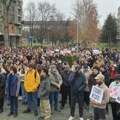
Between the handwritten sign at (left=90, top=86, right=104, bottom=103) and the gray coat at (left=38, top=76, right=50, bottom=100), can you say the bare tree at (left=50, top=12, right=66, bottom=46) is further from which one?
the handwritten sign at (left=90, top=86, right=104, bottom=103)

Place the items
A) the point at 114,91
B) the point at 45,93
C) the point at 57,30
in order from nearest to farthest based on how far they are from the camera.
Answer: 1. the point at 114,91
2. the point at 45,93
3. the point at 57,30

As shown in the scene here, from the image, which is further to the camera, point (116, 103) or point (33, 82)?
point (33, 82)

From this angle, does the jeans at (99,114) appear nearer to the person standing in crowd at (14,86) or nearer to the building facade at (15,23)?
the person standing in crowd at (14,86)

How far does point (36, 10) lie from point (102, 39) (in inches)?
1207

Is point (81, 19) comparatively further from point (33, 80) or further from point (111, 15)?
point (33, 80)

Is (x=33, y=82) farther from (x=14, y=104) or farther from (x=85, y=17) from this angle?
(x=85, y=17)

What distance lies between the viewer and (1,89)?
1063 centimetres

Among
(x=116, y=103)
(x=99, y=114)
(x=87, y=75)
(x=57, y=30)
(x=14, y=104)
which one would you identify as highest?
(x=57, y=30)

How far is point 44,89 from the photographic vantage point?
9531 millimetres

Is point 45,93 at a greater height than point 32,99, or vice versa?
point 45,93

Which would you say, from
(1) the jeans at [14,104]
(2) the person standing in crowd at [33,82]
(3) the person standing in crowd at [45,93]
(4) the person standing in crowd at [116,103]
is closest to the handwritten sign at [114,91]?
(4) the person standing in crowd at [116,103]

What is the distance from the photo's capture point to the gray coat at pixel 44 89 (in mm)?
9492

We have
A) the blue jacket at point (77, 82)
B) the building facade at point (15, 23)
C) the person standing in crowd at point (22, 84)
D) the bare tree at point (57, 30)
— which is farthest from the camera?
the building facade at point (15, 23)

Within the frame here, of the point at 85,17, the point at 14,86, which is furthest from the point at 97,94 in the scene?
the point at 85,17
